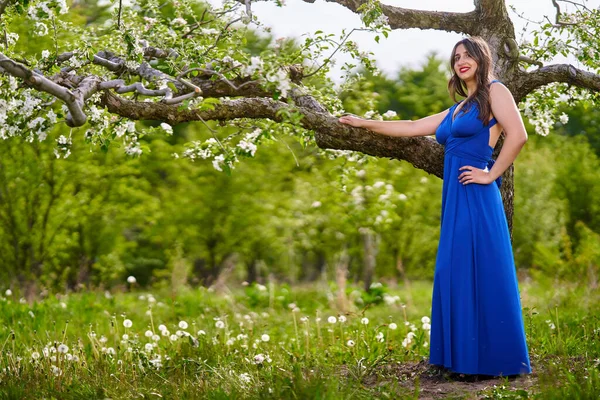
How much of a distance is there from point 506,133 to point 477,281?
943mm

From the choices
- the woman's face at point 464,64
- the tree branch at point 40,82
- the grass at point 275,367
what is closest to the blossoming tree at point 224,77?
the tree branch at point 40,82

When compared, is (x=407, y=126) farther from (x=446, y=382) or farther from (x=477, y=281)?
(x=446, y=382)

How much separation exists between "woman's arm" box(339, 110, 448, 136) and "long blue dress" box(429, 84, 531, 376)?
1.30ft

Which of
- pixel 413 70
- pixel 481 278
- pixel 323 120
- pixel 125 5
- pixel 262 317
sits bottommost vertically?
pixel 262 317

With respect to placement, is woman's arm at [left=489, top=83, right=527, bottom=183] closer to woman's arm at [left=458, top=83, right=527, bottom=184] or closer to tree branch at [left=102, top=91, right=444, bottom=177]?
woman's arm at [left=458, top=83, right=527, bottom=184]

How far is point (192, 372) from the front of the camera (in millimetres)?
4871

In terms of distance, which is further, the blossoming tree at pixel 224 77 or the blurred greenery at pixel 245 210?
the blurred greenery at pixel 245 210

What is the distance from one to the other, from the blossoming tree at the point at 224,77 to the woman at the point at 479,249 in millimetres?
727

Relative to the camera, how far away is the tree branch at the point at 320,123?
16.7 ft

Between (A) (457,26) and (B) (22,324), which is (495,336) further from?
(B) (22,324)

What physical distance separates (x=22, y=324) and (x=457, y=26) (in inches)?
237

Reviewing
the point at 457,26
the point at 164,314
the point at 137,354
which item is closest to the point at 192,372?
the point at 137,354

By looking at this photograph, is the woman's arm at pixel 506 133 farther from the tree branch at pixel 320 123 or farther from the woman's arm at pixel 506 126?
the tree branch at pixel 320 123

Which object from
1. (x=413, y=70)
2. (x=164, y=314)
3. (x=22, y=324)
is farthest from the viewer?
(x=413, y=70)
